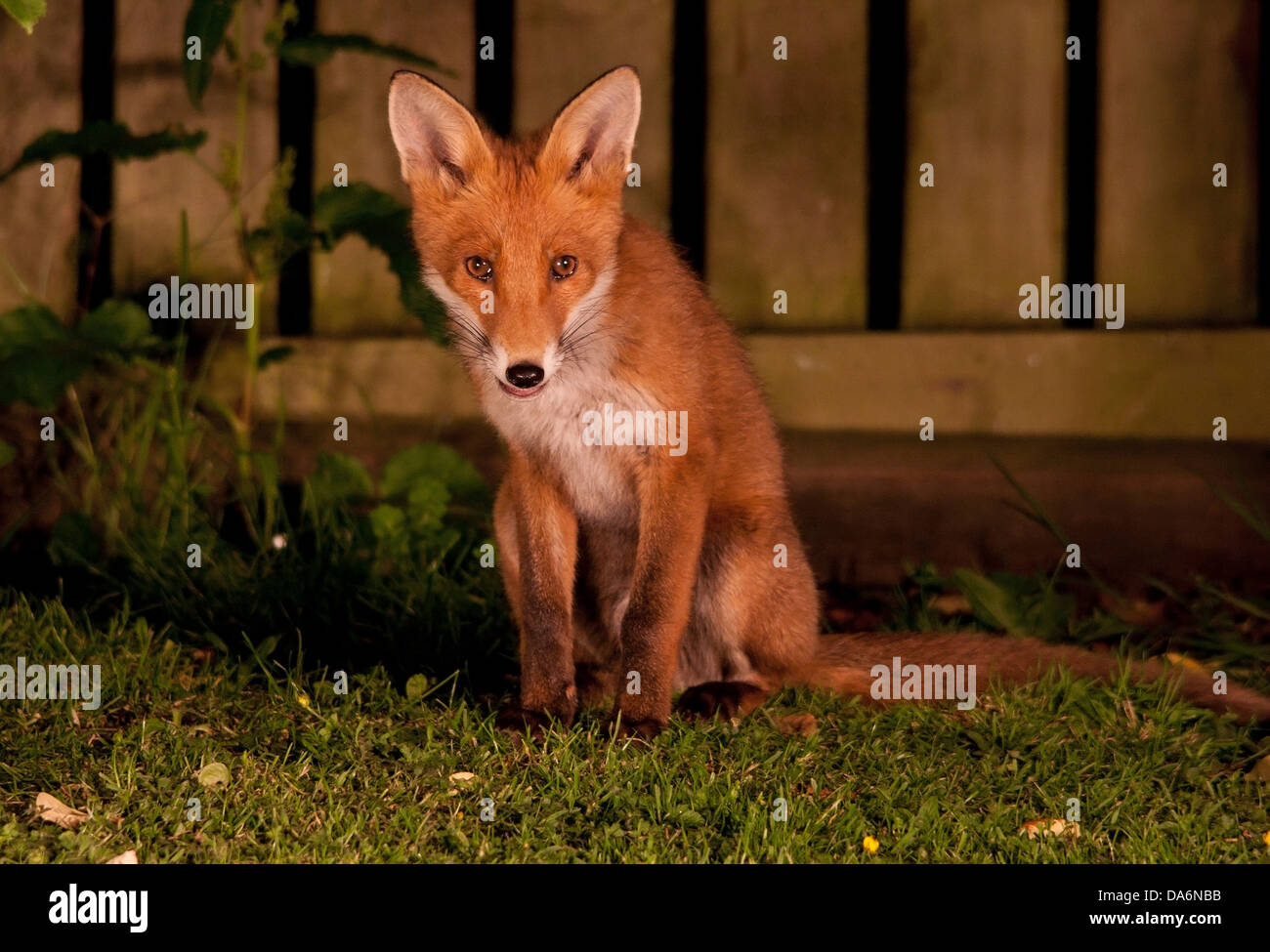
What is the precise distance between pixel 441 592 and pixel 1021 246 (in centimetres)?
273

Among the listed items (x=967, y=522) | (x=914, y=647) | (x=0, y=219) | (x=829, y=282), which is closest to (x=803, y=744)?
(x=914, y=647)

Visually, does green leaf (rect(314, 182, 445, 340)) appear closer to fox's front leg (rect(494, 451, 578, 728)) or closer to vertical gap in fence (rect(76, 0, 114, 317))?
fox's front leg (rect(494, 451, 578, 728))

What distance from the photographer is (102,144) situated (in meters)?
4.92

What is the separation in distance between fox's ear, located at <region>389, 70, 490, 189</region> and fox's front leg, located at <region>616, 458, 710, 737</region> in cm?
96

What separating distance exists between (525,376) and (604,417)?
0.37 m

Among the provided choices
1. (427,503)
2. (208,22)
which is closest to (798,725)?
(427,503)

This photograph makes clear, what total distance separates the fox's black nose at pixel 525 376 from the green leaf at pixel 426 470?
2190 mm

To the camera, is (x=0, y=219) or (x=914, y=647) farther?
(x=0, y=219)

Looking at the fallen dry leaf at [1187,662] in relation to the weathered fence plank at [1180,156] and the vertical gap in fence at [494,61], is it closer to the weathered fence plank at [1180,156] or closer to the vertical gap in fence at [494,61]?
the weathered fence plank at [1180,156]

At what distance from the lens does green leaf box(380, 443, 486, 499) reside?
17.4 feet

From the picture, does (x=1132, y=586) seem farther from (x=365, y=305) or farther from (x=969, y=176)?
(x=365, y=305)

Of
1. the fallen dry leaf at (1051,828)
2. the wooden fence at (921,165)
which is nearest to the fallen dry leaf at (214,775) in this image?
the fallen dry leaf at (1051,828)

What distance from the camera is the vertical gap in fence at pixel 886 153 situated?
538 centimetres
